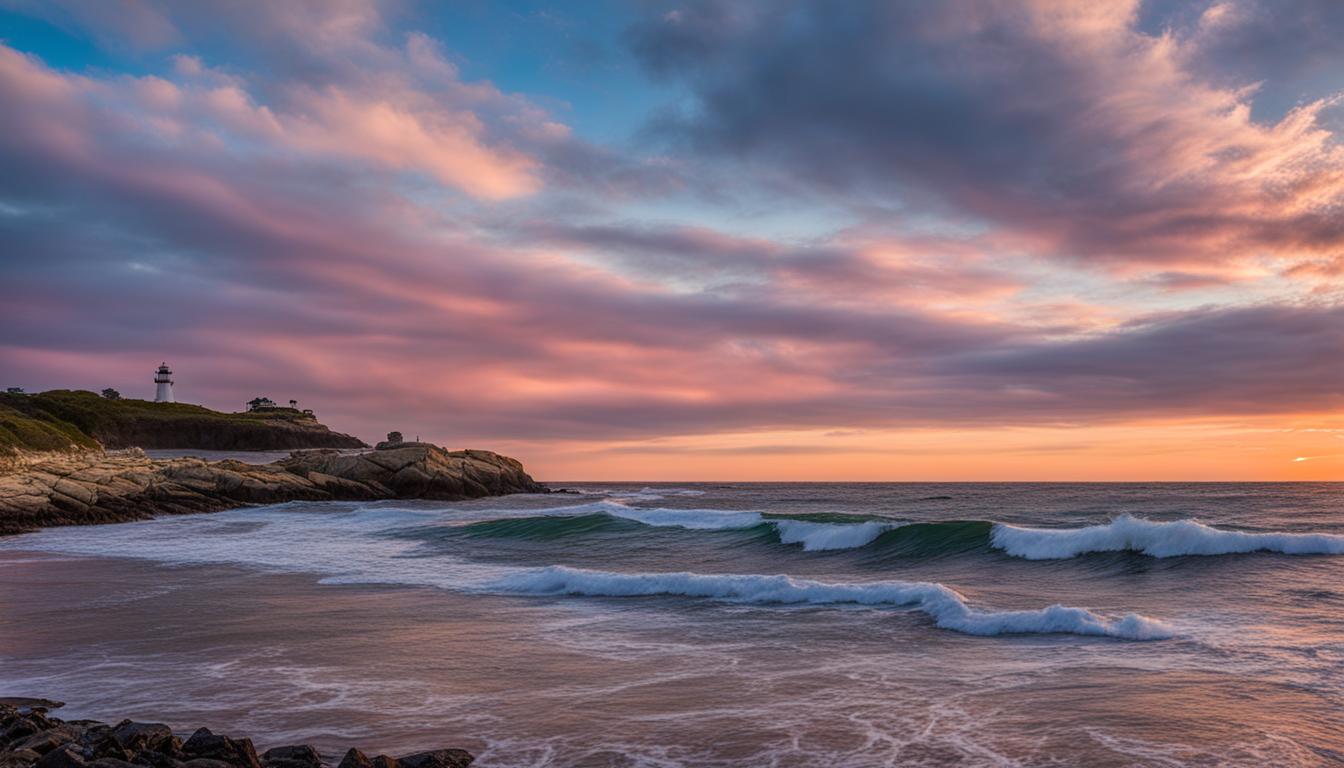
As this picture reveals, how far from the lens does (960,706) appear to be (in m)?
9.10

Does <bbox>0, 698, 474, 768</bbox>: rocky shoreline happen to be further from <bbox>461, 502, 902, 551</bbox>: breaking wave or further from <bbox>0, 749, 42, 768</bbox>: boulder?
<bbox>461, 502, 902, 551</bbox>: breaking wave

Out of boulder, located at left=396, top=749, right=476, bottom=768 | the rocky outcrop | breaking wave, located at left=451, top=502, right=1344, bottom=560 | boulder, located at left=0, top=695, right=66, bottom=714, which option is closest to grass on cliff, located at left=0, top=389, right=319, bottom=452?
the rocky outcrop

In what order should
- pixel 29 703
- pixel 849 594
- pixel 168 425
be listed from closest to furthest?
pixel 29 703, pixel 849 594, pixel 168 425

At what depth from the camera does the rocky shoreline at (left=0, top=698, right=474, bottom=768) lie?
6.43 meters

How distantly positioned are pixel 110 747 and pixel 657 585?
12.7 metres

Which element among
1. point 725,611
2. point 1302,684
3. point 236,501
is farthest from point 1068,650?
point 236,501

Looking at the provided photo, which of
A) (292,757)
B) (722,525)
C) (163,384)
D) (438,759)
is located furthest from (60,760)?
(163,384)

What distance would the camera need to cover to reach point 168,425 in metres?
91.0

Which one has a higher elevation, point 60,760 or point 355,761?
point 60,760

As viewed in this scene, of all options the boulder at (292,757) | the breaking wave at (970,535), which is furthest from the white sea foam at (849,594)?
the boulder at (292,757)

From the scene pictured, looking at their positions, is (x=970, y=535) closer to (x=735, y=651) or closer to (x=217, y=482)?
(x=735, y=651)

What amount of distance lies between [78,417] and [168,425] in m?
8.31

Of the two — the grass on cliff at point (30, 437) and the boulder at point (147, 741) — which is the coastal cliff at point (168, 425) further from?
the boulder at point (147, 741)

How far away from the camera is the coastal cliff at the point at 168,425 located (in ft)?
276
